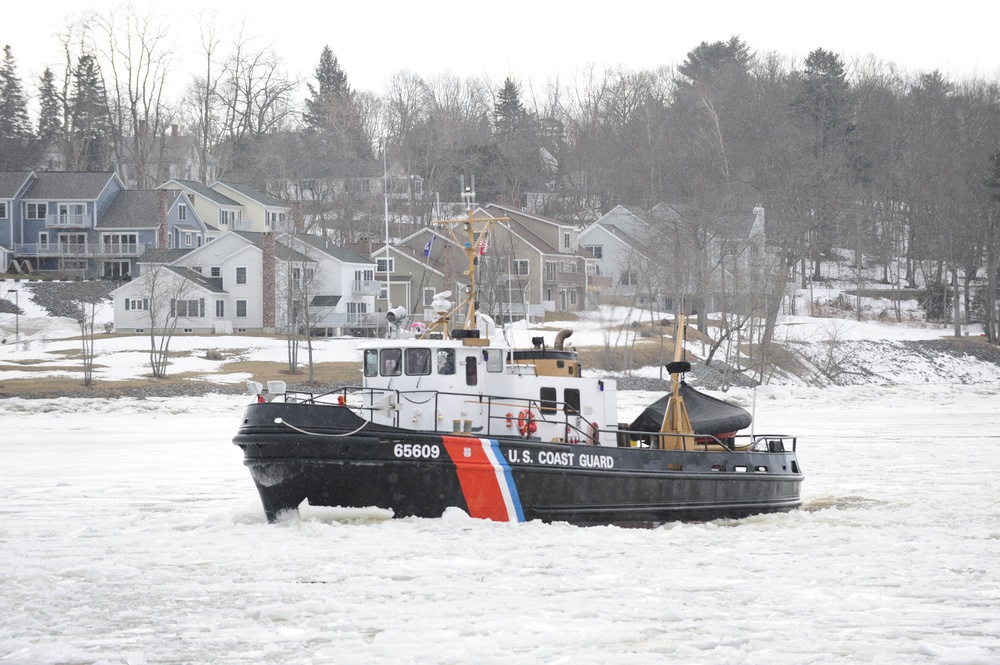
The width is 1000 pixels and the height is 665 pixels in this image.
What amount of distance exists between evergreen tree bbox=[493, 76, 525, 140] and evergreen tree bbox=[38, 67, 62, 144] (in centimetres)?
Result: 3586

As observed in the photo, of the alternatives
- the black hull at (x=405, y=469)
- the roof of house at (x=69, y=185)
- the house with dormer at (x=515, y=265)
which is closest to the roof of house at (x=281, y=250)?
the house with dormer at (x=515, y=265)

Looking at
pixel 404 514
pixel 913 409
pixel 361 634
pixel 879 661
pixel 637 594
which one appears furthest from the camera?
pixel 913 409

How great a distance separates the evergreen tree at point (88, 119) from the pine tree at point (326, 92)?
53.3ft

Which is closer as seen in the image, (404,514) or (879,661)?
(879,661)

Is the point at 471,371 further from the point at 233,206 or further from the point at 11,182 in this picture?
the point at 233,206

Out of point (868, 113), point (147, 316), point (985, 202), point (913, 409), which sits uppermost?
point (868, 113)

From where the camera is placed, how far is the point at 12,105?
101 m

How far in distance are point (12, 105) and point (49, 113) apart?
2.88m

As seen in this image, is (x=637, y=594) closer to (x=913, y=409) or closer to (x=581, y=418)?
(x=581, y=418)

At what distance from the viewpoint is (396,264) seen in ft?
223

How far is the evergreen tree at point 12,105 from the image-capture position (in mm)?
100125

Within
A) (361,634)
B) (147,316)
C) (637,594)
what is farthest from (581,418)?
(147,316)

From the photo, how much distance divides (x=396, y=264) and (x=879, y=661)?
58132mm

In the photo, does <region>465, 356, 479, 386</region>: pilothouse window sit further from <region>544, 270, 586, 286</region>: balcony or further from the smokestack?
<region>544, 270, 586, 286</region>: balcony
